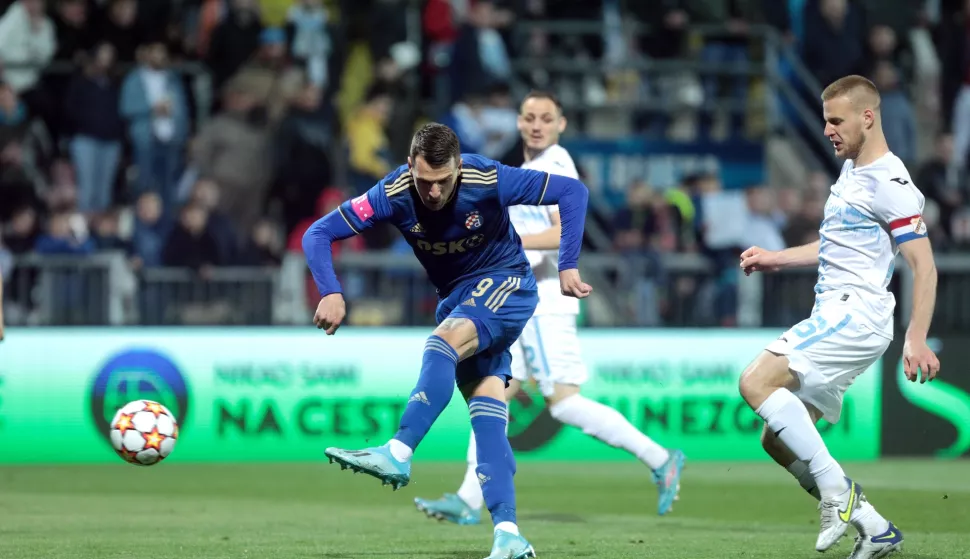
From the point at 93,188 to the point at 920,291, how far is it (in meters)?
11.7

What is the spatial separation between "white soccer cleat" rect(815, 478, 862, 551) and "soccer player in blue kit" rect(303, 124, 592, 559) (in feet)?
4.67

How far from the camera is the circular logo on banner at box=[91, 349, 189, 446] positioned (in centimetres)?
1413

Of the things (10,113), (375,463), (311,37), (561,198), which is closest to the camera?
(375,463)

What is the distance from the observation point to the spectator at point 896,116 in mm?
18750

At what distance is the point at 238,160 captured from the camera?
17.2 meters

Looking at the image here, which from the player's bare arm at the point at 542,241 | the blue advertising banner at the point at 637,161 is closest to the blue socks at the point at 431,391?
the player's bare arm at the point at 542,241

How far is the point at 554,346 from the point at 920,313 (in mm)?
3418

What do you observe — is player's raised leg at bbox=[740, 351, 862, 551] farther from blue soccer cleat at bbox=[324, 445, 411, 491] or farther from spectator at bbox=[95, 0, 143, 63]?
spectator at bbox=[95, 0, 143, 63]

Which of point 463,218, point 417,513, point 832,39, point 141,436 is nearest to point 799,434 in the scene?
point 463,218

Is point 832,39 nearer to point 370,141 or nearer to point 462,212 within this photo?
point 370,141

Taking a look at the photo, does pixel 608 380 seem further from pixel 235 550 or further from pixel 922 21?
pixel 922 21

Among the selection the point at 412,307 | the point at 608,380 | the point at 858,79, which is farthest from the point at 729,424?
the point at 858,79

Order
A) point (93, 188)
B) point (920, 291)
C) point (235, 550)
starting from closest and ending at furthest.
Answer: point (920, 291)
point (235, 550)
point (93, 188)

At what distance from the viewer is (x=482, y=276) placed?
7.78 m
